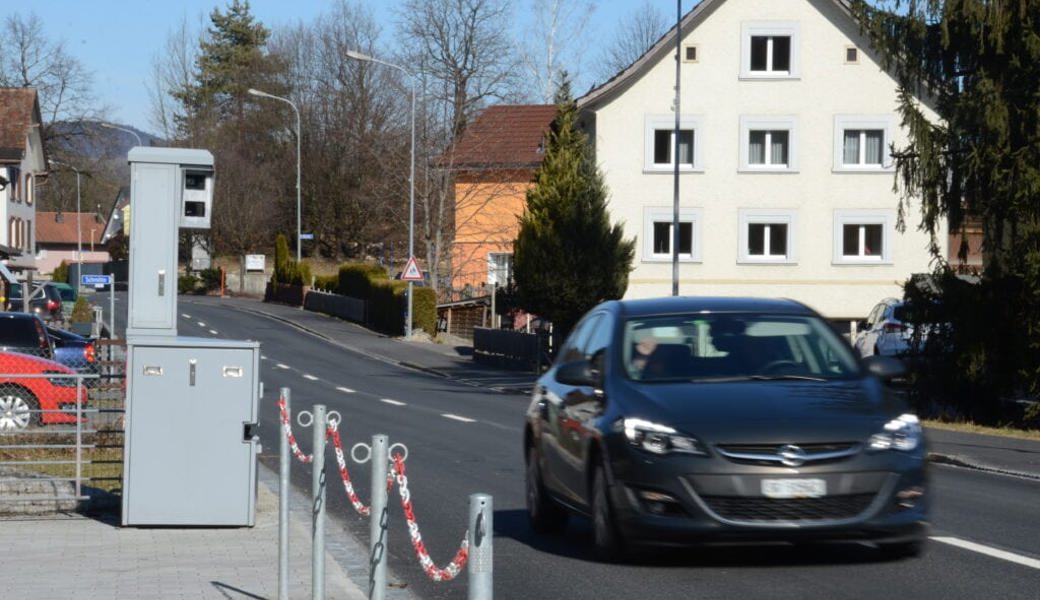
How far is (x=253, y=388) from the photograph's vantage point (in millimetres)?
10938

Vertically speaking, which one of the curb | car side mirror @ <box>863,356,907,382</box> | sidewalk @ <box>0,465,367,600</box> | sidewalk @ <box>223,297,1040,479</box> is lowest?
sidewalk @ <box>223,297,1040,479</box>

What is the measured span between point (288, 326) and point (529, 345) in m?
22.1

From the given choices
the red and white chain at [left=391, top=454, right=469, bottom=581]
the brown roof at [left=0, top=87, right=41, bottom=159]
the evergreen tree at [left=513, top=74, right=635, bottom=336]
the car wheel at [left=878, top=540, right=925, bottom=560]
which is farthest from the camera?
the brown roof at [left=0, top=87, right=41, bottom=159]

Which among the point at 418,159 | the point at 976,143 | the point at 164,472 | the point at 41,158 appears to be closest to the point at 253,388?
the point at 164,472

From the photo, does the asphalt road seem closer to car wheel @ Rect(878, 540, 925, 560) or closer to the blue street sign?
car wheel @ Rect(878, 540, 925, 560)

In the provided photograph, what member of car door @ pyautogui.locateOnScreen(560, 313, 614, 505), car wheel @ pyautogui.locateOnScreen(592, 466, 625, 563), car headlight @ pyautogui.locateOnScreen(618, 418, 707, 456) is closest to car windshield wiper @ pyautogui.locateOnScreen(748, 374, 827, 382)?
car door @ pyautogui.locateOnScreen(560, 313, 614, 505)

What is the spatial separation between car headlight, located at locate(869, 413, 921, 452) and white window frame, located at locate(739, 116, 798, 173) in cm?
4378

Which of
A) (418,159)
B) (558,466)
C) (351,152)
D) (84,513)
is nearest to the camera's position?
(558,466)

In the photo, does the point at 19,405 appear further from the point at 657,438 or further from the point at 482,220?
the point at 482,220

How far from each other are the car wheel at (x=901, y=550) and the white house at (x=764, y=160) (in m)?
42.7

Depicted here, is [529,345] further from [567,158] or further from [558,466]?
[558,466]

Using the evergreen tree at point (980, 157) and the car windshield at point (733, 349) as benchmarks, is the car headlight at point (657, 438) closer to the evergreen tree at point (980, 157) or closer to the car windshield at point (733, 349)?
the car windshield at point (733, 349)

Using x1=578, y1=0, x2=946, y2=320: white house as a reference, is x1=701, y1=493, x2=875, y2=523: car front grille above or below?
below

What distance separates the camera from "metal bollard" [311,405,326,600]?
742cm
